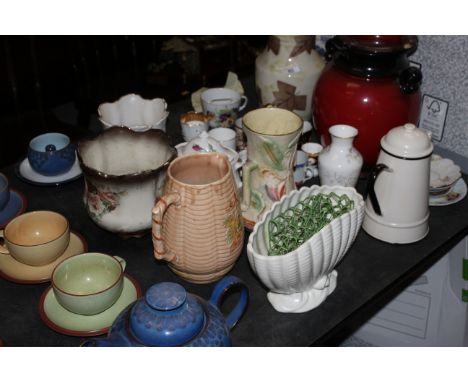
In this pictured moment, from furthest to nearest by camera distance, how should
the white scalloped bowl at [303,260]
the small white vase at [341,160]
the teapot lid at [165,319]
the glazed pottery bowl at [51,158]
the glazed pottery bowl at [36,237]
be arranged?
the glazed pottery bowl at [51,158], the small white vase at [341,160], the glazed pottery bowl at [36,237], the white scalloped bowl at [303,260], the teapot lid at [165,319]

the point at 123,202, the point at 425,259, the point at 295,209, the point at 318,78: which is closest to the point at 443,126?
the point at 318,78

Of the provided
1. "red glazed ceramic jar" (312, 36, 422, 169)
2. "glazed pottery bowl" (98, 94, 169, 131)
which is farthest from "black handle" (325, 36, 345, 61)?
"glazed pottery bowl" (98, 94, 169, 131)

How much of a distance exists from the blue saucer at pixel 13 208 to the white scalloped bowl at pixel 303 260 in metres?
0.50

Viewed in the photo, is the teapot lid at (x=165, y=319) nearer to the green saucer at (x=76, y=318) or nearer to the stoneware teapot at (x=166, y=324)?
the stoneware teapot at (x=166, y=324)

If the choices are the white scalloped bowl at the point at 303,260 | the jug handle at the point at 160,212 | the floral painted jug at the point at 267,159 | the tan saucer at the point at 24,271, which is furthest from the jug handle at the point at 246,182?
the tan saucer at the point at 24,271

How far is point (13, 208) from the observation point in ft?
3.94

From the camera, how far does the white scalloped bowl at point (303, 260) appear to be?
0.91m

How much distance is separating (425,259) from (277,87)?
51 centimetres

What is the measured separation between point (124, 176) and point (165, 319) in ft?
1.06

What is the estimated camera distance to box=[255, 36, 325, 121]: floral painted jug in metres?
1.36

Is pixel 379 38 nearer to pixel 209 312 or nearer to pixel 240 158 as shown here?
pixel 240 158

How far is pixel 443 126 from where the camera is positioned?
54.4 inches

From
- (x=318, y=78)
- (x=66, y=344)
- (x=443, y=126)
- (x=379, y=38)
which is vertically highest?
(x=379, y=38)

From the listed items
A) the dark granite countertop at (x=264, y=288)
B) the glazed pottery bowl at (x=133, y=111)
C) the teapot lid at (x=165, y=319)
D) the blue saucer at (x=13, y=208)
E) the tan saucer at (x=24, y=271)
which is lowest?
the dark granite countertop at (x=264, y=288)
